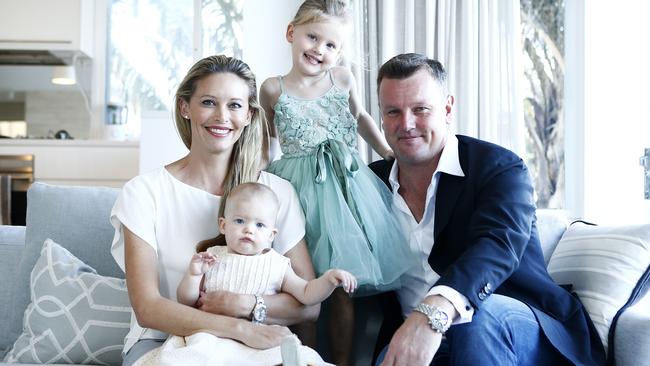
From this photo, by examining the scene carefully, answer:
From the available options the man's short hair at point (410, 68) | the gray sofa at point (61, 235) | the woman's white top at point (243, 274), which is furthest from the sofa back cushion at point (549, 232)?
the woman's white top at point (243, 274)

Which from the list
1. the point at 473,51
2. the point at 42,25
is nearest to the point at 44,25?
the point at 42,25

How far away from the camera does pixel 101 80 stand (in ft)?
19.9

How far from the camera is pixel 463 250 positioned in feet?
5.98

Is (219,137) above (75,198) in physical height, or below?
above

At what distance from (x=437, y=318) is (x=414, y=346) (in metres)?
0.08

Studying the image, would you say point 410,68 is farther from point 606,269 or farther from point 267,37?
point 267,37

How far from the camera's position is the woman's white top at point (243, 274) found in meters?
1.74

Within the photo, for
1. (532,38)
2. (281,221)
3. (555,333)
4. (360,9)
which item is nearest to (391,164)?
(281,221)

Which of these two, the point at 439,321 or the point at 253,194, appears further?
the point at 253,194

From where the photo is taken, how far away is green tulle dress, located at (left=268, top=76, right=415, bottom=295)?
1951mm

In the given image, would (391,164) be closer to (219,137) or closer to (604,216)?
(219,137)

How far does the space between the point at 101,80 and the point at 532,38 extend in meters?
3.80

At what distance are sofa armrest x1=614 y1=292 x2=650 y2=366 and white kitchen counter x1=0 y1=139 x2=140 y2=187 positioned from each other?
14.0 ft

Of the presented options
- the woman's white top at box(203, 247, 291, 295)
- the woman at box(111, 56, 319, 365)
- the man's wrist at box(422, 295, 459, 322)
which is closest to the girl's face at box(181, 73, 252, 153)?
the woman at box(111, 56, 319, 365)
